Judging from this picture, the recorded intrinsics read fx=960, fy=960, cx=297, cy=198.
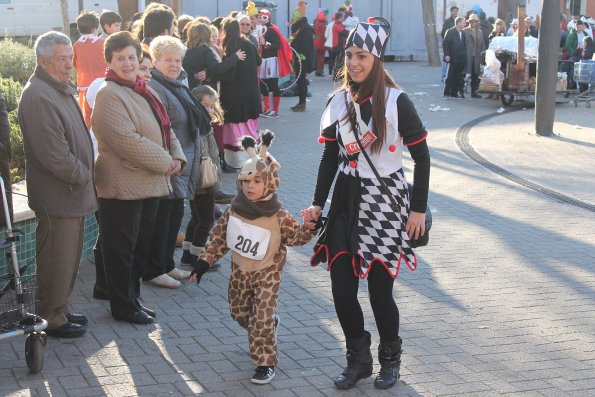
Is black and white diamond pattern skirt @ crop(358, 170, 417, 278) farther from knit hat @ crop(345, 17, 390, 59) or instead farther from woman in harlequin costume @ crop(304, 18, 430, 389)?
knit hat @ crop(345, 17, 390, 59)

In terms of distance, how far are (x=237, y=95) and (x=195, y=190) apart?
171 inches

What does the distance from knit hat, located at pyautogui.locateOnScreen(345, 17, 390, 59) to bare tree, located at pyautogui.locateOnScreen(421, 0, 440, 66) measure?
80.2 ft

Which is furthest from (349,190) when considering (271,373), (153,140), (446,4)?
(446,4)

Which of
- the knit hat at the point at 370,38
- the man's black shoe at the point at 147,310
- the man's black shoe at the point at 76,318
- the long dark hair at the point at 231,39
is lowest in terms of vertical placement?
the man's black shoe at the point at 147,310

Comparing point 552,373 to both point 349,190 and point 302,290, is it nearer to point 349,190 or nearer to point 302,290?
point 349,190

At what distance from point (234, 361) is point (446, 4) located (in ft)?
117

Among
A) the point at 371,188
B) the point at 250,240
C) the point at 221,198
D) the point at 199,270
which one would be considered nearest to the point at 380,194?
the point at 371,188

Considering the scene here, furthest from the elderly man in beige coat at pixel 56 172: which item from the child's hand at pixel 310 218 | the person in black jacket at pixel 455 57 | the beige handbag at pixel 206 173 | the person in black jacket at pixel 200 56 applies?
the person in black jacket at pixel 455 57

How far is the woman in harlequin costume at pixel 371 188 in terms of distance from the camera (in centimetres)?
496

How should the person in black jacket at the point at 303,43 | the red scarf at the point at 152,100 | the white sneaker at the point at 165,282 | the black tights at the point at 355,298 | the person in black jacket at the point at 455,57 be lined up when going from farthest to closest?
the person in black jacket at the point at 455,57 → the person in black jacket at the point at 303,43 → the white sneaker at the point at 165,282 → the red scarf at the point at 152,100 → the black tights at the point at 355,298

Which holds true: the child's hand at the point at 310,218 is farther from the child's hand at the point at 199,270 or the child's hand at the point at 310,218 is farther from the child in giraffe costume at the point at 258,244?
the child's hand at the point at 199,270

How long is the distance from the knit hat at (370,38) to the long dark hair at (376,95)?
6cm

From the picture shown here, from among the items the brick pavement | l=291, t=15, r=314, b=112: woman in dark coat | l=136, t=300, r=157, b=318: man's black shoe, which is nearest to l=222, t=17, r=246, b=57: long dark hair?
the brick pavement

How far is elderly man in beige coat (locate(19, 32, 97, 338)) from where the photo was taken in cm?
547
